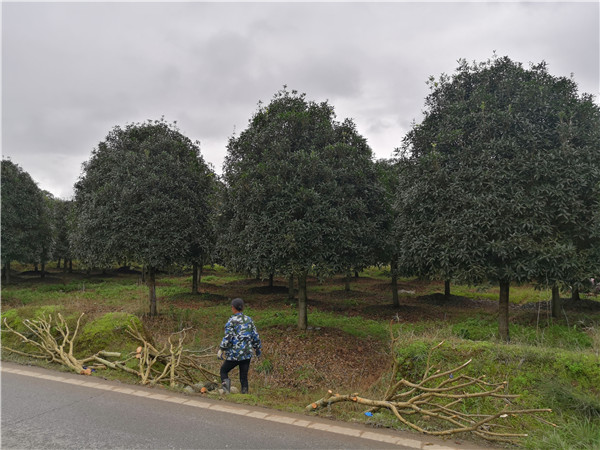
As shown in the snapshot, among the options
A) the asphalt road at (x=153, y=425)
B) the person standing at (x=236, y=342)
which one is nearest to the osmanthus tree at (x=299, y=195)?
the person standing at (x=236, y=342)

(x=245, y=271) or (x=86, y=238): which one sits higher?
(x=86, y=238)

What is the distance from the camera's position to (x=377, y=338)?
13.7 metres

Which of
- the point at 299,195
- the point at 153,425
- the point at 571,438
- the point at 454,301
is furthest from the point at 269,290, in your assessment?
the point at 571,438

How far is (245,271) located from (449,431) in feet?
28.7

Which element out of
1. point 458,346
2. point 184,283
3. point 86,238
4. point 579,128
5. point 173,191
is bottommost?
point 184,283

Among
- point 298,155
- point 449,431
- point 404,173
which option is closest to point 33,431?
point 449,431

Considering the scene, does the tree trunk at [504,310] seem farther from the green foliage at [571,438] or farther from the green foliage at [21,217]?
the green foliage at [21,217]

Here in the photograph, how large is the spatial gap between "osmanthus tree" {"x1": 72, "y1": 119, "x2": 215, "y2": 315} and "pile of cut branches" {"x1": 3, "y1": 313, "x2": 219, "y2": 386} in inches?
225

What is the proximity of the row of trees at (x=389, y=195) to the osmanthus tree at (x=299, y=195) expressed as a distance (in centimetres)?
5

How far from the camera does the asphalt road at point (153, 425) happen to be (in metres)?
4.36

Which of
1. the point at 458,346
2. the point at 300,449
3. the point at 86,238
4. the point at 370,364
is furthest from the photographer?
the point at 86,238

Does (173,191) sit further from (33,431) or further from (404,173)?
(33,431)

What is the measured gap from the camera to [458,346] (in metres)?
6.11

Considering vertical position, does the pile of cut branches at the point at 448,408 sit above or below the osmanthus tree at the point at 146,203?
below
